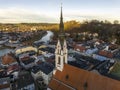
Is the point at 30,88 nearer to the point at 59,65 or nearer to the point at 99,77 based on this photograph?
the point at 59,65

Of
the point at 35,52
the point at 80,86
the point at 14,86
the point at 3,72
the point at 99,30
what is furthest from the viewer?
the point at 99,30

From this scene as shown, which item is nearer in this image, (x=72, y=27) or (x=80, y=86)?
(x=80, y=86)

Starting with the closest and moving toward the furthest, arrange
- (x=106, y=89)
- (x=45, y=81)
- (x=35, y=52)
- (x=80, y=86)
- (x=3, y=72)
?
(x=106, y=89) < (x=80, y=86) < (x=45, y=81) < (x=3, y=72) < (x=35, y=52)

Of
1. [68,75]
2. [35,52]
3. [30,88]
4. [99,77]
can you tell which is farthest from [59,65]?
[35,52]

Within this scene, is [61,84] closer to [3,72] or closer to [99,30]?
[3,72]

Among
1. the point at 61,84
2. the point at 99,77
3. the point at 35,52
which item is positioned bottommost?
the point at 35,52

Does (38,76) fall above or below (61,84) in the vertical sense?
below

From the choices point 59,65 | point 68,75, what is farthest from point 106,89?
point 59,65
